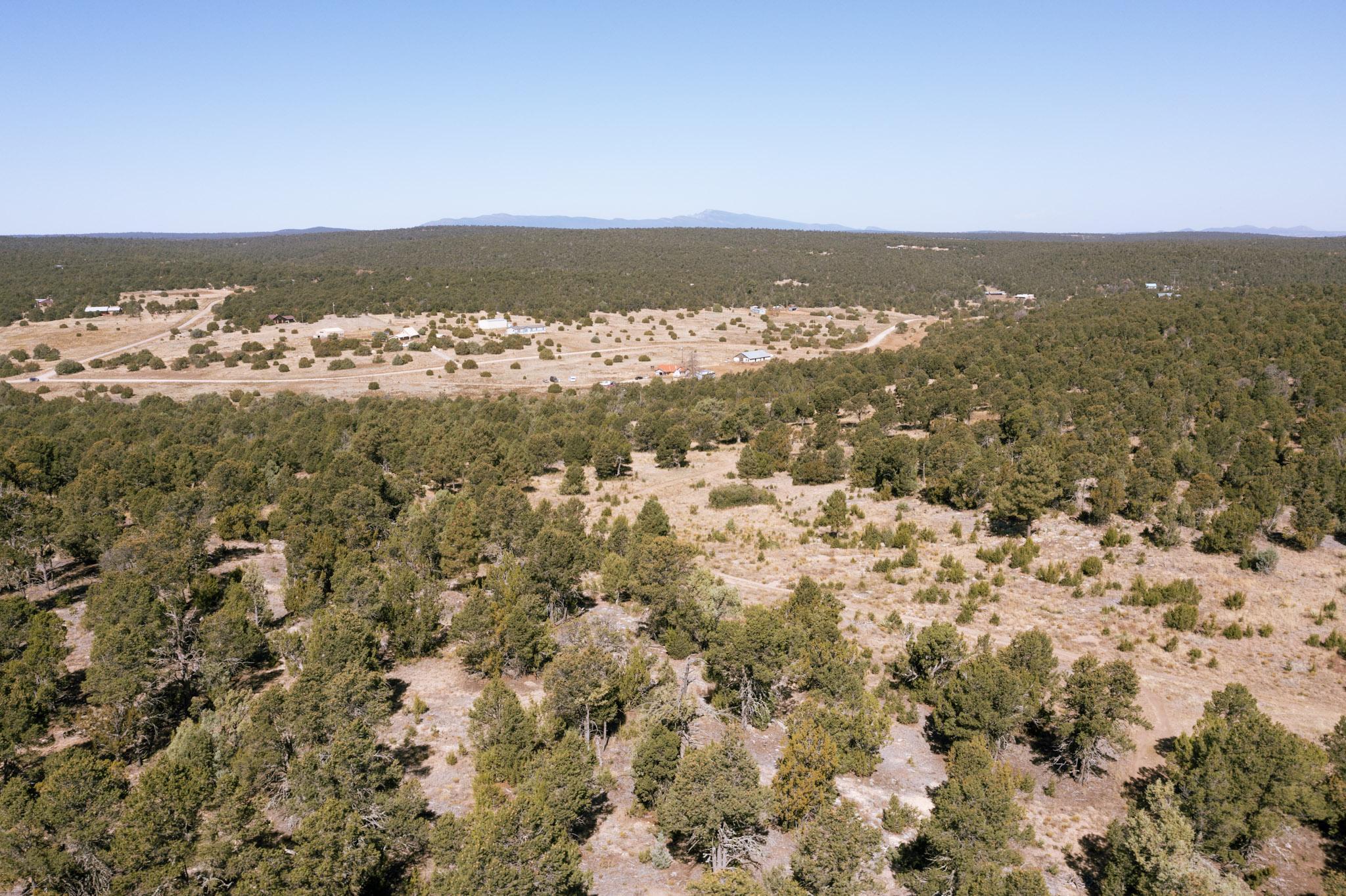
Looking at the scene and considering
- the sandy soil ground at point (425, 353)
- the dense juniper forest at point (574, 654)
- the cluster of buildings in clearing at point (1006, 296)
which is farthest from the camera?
the cluster of buildings in clearing at point (1006, 296)

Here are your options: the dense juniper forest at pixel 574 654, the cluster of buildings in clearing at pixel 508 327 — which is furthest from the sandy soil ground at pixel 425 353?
the dense juniper forest at pixel 574 654

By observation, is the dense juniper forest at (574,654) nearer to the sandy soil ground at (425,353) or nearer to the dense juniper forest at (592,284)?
the sandy soil ground at (425,353)

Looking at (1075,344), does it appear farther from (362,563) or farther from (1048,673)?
(362,563)

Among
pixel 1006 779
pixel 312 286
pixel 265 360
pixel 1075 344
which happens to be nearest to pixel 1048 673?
pixel 1006 779

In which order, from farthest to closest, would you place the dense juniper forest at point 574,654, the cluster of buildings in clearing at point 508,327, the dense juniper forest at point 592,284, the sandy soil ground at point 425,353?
the dense juniper forest at point 592,284
the cluster of buildings in clearing at point 508,327
the sandy soil ground at point 425,353
the dense juniper forest at point 574,654

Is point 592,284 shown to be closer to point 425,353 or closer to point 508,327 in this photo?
point 508,327

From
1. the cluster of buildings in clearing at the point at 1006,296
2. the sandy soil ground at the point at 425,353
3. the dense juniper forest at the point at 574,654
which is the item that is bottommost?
the dense juniper forest at the point at 574,654

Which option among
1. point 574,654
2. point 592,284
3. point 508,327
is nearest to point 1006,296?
point 592,284

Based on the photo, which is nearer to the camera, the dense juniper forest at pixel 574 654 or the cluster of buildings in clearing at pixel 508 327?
the dense juniper forest at pixel 574 654

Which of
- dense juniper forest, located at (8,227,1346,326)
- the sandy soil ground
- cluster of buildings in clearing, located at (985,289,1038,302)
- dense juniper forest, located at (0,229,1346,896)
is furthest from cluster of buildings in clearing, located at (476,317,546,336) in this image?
cluster of buildings in clearing, located at (985,289,1038,302)
